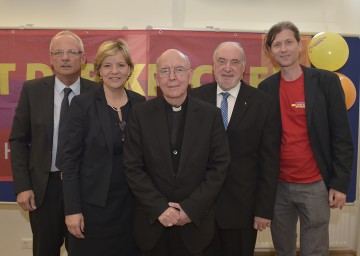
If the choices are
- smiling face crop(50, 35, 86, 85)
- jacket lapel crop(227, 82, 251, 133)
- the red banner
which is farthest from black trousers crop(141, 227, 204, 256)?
the red banner

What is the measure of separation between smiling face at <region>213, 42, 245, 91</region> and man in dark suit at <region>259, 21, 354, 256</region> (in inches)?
11.9

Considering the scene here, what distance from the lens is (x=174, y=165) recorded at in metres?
1.74

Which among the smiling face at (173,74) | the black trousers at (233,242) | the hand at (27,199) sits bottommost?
the black trousers at (233,242)

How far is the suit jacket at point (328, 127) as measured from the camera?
2117 millimetres

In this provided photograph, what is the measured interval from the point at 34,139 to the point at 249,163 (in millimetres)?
1328

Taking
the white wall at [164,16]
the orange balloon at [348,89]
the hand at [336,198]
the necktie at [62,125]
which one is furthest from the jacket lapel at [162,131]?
the orange balloon at [348,89]

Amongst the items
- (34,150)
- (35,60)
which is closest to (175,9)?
(35,60)

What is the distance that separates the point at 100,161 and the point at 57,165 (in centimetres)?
36

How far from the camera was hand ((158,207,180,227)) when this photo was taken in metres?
1.67

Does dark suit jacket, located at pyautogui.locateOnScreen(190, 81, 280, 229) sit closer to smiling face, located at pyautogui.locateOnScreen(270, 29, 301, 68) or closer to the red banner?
smiling face, located at pyautogui.locateOnScreen(270, 29, 301, 68)

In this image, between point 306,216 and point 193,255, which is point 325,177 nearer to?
point 306,216

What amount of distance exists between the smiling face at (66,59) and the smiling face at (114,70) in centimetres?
37

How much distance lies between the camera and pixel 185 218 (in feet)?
5.59

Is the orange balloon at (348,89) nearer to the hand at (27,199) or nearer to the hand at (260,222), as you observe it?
the hand at (260,222)
